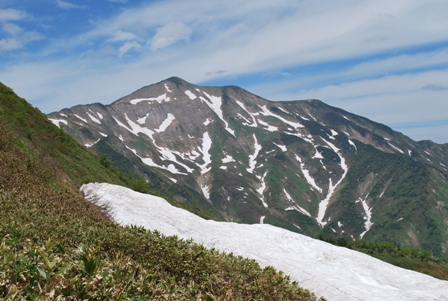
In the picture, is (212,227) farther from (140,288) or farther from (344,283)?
(140,288)

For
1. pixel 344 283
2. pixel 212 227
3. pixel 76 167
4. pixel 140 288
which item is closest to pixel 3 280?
pixel 140 288

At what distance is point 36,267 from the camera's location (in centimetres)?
632

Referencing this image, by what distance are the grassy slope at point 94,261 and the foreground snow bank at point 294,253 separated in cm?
402

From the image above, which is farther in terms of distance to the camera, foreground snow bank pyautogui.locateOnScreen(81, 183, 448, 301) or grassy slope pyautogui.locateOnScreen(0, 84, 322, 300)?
foreground snow bank pyautogui.locateOnScreen(81, 183, 448, 301)

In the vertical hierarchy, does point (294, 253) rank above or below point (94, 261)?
below

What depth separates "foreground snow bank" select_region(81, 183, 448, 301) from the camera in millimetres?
15305

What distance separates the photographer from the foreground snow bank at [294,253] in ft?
50.2

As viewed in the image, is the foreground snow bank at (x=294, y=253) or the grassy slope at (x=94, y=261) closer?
the grassy slope at (x=94, y=261)

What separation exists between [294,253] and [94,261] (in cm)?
1432

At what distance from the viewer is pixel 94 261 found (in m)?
6.71

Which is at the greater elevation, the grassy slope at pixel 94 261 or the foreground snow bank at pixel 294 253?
the grassy slope at pixel 94 261

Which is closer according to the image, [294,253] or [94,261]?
[94,261]

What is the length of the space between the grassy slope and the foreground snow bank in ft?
13.2

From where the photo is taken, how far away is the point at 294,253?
19.3 m
